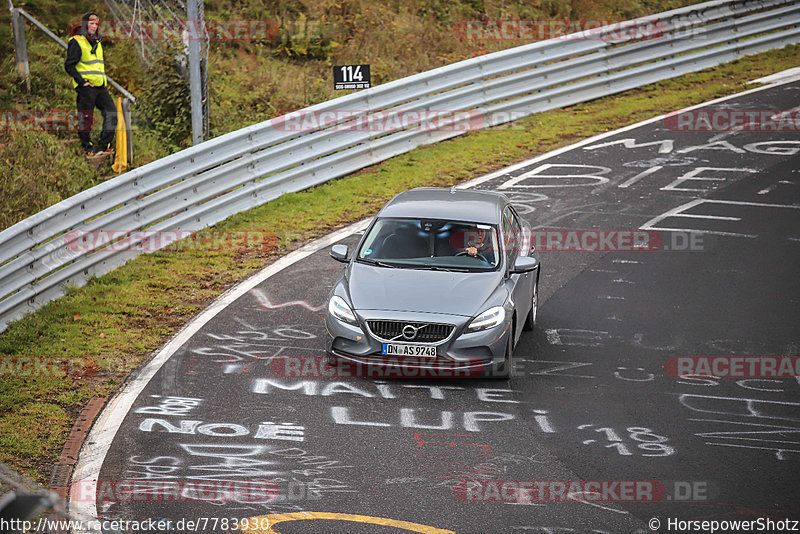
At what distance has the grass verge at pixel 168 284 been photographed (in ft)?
29.1

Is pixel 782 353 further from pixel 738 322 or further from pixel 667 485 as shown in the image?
pixel 667 485

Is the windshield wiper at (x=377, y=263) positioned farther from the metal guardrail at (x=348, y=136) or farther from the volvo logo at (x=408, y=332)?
the metal guardrail at (x=348, y=136)

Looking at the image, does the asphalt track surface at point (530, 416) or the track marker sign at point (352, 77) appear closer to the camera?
the asphalt track surface at point (530, 416)

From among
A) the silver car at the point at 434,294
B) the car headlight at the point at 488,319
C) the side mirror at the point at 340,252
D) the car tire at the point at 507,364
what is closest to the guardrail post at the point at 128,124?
the silver car at the point at 434,294

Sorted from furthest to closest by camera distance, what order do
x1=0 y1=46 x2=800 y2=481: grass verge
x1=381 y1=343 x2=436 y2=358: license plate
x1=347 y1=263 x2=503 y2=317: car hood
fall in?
x1=347 y1=263 x2=503 y2=317: car hood → x1=381 y1=343 x2=436 y2=358: license plate → x1=0 y1=46 x2=800 y2=481: grass verge

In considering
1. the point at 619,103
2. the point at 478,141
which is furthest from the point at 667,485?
the point at 619,103

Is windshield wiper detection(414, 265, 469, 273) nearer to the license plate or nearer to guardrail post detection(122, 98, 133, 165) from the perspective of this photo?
the license plate

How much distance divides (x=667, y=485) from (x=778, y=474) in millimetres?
946

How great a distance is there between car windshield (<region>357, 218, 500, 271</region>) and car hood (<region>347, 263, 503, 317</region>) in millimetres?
166

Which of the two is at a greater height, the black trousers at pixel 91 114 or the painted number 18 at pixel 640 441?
the black trousers at pixel 91 114

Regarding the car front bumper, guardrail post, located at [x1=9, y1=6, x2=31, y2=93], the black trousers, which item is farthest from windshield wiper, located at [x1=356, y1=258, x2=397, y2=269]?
guardrail post, located at [x1=9, y1=6, x2=31, y2=93]

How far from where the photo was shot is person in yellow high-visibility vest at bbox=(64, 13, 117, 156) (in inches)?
573

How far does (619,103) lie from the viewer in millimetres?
20312

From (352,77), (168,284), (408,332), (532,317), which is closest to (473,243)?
(532,317)
